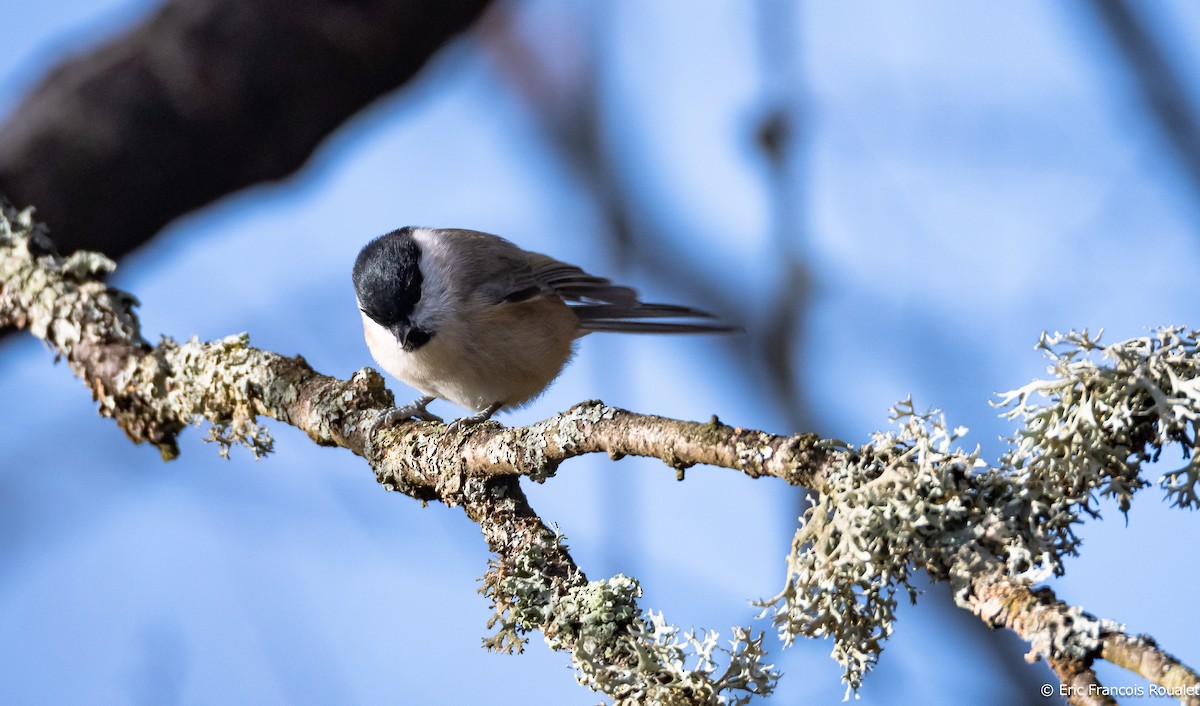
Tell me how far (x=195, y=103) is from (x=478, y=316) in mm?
1202

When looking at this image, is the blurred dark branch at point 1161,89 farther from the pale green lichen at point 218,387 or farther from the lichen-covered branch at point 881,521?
the pale green lichen at point 218,387

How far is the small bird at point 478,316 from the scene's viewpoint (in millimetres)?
2645

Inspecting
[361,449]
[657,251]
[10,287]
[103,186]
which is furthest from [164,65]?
[657,251]

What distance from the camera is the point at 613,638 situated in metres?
1.34

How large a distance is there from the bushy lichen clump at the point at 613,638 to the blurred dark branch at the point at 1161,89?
3.25 m

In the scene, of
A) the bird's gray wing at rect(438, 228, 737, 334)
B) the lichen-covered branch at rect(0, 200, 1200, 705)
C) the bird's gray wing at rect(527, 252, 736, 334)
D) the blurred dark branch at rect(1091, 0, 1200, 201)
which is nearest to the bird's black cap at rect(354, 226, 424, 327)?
the bird's gray wing at rect(438, 228, 737, 334)

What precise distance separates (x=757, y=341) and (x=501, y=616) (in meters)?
2.96

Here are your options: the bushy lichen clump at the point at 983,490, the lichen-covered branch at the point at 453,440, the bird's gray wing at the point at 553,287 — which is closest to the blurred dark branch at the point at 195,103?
the lichen-covered branch at the point at 453,440

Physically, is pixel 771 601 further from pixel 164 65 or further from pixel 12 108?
pixel 12 108

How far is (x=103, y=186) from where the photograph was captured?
3.06 metres

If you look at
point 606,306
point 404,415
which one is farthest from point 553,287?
point 404,415

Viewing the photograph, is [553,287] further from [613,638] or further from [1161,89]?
[1161,89]

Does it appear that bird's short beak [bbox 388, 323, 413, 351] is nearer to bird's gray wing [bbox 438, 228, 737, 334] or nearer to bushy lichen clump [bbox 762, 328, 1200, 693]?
bird's gray wing [bbox 438, 228, 737, 334]

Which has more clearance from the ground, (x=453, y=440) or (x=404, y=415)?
(x=404, y=415)
